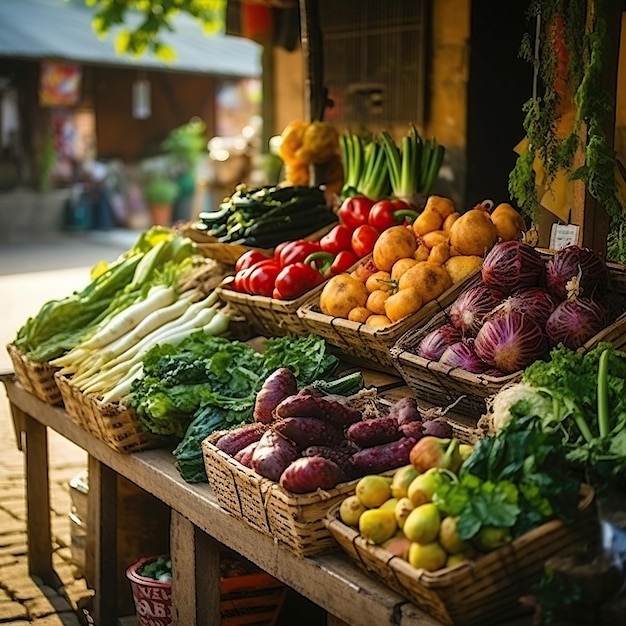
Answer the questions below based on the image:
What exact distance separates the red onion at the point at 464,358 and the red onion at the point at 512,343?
0.03 meters

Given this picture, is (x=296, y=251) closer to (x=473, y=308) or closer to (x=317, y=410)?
(x=473, y=308)

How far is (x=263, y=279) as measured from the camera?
171 inches

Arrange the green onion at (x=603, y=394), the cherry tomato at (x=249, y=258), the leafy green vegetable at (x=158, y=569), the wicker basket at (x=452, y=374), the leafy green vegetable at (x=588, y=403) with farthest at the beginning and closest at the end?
the cherry tomato at (x=249, y=258), the leafy green vegetable at (x=158, y=569), the wicker basket at (x=452, y=374), the green onion at (x=603, y=394), the leafy green vegetable at (x=588, y=403)

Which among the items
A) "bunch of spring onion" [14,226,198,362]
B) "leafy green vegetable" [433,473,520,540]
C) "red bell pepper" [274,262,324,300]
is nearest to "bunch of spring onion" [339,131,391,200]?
"bunch of spring onion" [14,226,198,362]

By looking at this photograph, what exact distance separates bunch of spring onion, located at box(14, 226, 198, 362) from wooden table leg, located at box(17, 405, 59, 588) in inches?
20.7

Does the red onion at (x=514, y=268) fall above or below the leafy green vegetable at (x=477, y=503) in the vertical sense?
above

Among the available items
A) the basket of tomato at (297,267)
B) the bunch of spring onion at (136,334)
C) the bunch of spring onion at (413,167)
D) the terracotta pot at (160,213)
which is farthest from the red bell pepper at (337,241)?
the terracotta pot at (160,213)

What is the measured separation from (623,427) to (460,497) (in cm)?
52

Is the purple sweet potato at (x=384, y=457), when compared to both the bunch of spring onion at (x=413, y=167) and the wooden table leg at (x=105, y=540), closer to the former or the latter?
the wooden table leg at (x=105, y=540)

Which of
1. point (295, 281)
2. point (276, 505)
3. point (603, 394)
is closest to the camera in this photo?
point (603, 394)

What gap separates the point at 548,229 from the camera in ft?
15.8

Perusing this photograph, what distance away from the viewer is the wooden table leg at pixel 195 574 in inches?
135

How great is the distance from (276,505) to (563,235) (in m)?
2.09

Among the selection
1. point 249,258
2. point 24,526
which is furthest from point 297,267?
point 24,526
